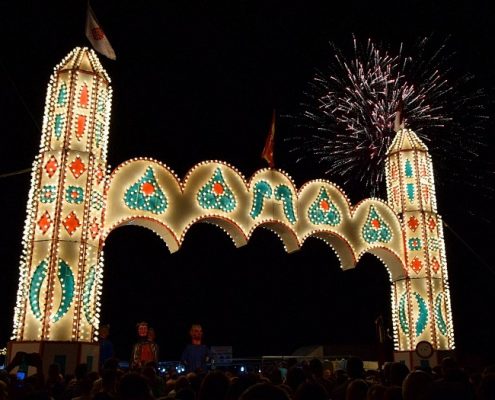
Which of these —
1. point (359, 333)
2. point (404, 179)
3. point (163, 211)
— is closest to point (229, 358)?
point (163, 211)

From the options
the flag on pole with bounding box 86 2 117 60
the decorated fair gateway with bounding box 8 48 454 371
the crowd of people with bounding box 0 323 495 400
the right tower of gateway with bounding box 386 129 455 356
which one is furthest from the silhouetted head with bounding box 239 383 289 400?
the right tower of gateway with bounding box 386 129 455 356

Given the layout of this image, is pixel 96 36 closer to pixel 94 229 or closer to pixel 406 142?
pixel 94 229

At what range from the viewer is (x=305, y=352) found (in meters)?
28.6

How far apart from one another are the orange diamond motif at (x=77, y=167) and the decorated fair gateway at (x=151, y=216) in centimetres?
2

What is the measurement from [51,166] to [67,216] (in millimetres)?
1184

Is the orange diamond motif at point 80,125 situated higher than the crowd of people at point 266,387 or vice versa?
the orange diamond motif at point 80,125

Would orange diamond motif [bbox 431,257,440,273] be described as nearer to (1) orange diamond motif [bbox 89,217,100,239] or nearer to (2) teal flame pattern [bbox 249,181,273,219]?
(2) teal flame pattern [bbox 249,181,273,219]

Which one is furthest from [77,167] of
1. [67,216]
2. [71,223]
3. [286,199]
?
[286,199]

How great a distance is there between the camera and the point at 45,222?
38.8 ft

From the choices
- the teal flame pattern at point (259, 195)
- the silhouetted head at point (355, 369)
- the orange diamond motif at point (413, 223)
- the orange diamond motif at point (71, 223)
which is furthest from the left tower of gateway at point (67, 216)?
the orange diamond motif at point (413, 223)

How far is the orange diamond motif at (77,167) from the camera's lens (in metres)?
12.2

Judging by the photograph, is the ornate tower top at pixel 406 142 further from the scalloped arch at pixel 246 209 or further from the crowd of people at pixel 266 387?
the crowd of people at pixel 266 387

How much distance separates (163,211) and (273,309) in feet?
71.2

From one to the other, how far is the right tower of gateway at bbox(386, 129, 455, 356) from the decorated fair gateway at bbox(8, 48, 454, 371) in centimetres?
3
